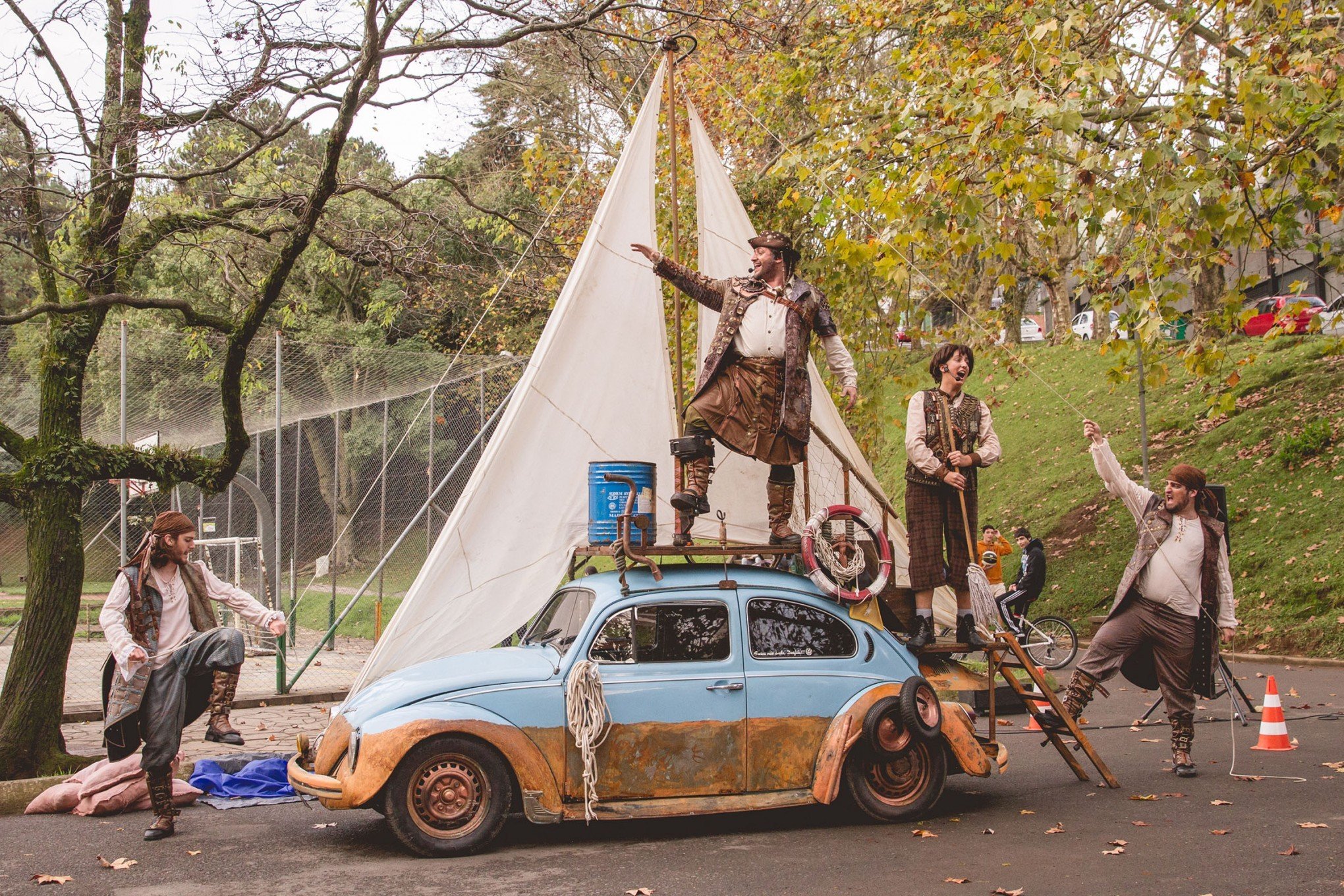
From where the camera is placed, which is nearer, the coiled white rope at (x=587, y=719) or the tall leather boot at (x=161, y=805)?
the coiled white rope at (x=587, y=719)

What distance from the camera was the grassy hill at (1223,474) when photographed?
15.3 m

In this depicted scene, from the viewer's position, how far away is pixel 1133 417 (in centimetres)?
2438

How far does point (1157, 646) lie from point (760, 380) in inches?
128

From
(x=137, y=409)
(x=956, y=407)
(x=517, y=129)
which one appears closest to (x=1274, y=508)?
(x=956, y=407)

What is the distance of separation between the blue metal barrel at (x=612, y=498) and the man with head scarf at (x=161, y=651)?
6.31ft

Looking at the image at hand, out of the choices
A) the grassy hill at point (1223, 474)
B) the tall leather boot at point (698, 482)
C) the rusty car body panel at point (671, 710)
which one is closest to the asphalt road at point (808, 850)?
the rusty car body panel at point (671, 710)

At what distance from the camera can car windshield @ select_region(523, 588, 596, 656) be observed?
6.86 meters

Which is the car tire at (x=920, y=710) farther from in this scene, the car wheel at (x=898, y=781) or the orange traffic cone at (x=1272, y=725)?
the orange traffic cone at (x=1272, y=725)

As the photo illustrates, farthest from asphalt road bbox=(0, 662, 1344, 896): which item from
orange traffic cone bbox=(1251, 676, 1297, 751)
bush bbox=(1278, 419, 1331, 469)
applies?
bush bbox=(1278, 419, 1331, 469)

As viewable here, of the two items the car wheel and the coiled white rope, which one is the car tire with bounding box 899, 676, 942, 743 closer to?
the car wheel

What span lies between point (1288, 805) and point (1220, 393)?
207 inches

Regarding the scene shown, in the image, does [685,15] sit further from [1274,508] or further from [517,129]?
[1274,508]

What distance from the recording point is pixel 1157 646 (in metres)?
8.22

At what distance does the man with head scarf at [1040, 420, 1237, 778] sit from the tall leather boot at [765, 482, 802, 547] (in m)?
2.04
